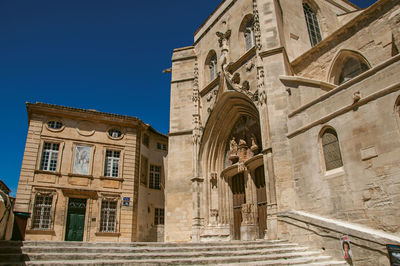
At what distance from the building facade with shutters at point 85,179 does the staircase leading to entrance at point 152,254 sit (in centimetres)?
1103

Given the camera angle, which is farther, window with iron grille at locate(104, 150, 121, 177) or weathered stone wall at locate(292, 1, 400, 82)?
window with iron grille at locate(104, 150, 121, 177)

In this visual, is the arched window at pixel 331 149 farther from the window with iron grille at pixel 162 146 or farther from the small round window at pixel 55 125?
the small round window at pixel 55 125

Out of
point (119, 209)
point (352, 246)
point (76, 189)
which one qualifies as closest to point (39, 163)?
point (76, 189)

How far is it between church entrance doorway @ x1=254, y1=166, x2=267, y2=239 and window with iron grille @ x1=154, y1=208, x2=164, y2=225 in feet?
28.7

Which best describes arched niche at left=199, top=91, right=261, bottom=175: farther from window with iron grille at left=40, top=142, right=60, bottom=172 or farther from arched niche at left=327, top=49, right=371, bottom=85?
window with iron grille at left=40, top=142, right=60, bottom=172

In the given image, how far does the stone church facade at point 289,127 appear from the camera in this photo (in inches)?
276

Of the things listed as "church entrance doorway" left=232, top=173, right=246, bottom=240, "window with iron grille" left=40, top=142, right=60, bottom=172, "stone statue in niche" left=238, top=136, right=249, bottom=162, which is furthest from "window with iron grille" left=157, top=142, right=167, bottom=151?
"stone statue in niche" left=238, top=136, right=249, bottom=162

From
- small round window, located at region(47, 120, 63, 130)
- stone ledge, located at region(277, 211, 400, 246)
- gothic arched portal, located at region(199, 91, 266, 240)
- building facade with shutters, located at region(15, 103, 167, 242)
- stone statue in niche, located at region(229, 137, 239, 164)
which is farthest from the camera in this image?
small round window, located at region(47, 120, 63, 130)

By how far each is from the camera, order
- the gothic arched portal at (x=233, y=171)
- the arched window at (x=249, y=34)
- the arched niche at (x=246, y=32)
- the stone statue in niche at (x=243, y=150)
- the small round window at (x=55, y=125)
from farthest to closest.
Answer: the small round window at (x=55, y=125), the arched niche at (x=246, y=32), the arched window at (x=249, y=34), the stone statue in niche at (x=243, y=150), the gothic arched portal at (x=233, y=171)

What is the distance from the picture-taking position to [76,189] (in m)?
16.4

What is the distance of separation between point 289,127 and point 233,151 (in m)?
4.45

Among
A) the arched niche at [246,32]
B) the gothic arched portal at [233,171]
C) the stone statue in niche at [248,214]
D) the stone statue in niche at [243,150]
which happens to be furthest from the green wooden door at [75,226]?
the arched niche at [246,32]

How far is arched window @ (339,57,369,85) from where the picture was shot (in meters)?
10.7

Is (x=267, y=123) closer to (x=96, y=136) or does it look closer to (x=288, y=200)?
(x=288, y=200)
